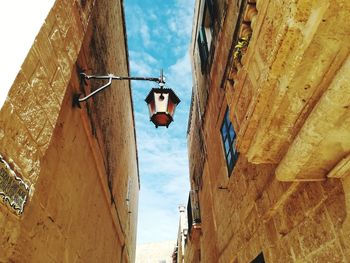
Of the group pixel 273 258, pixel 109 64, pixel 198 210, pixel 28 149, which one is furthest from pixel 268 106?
pixel 198 210

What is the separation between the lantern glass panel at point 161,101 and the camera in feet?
14.0

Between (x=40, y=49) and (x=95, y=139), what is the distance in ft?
9.48

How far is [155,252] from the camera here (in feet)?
111

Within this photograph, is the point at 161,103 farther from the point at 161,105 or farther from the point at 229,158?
the point at 229,158

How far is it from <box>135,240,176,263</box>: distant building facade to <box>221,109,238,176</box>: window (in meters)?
30.1

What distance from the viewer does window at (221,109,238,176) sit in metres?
5.18

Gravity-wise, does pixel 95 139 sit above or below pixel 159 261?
below

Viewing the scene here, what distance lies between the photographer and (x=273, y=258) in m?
3.35

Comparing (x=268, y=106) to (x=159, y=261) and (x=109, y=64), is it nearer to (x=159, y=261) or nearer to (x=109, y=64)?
(x=109, y=64)

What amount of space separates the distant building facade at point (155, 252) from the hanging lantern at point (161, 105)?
31.6 meters

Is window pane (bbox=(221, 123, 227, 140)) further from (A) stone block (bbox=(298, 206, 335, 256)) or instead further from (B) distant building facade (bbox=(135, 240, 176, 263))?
(B) distant building facade (bbox=(135, 240, 176, 263))

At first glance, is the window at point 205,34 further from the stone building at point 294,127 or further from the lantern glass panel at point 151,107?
the lantern glass panel at point 151,107

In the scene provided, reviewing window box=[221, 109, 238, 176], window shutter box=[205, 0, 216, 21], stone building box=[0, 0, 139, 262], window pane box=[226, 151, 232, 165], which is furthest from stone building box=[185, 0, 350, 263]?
window shutter box=[205, 0, 216, 21]

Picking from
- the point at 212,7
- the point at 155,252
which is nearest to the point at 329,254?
the point at 212,7
